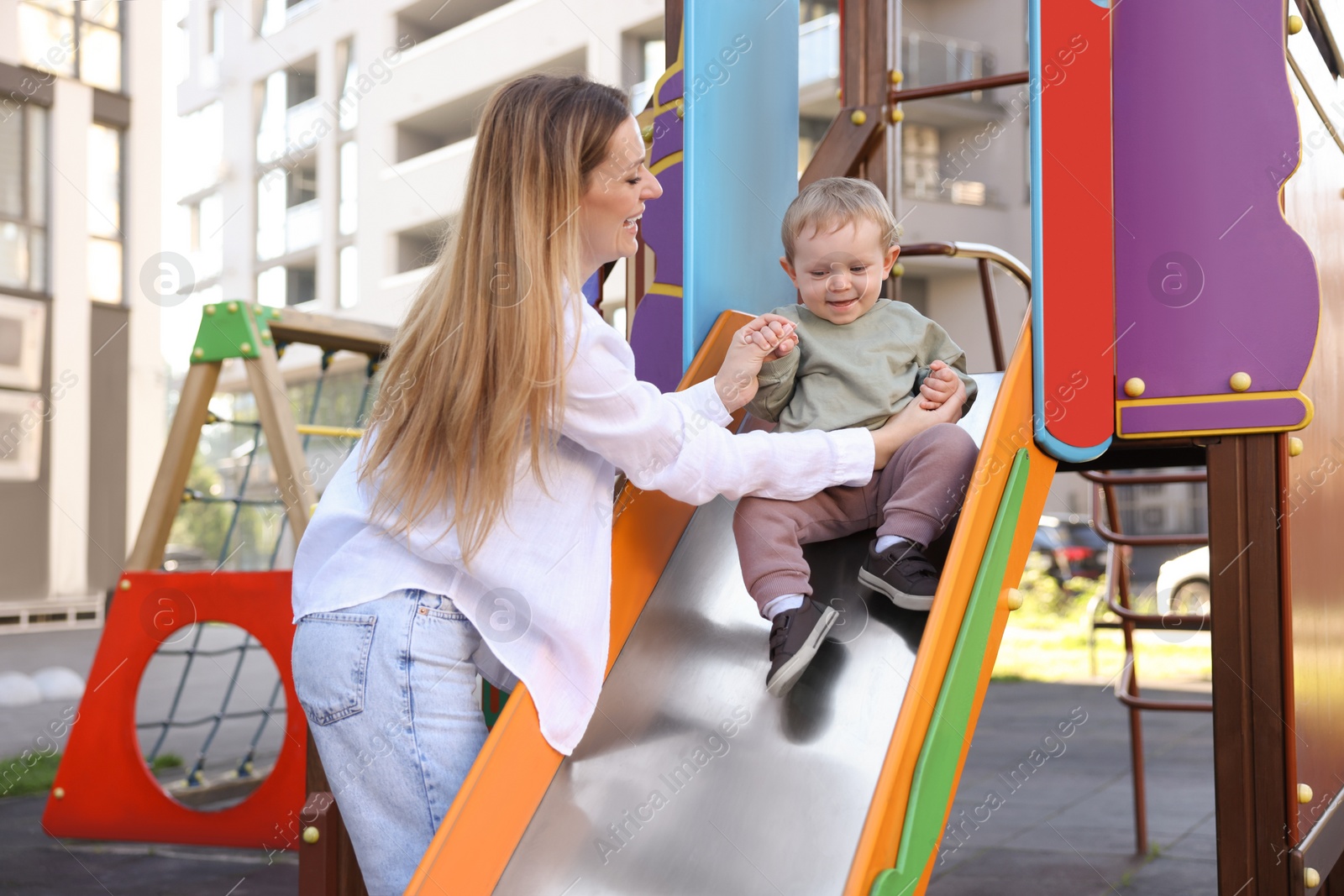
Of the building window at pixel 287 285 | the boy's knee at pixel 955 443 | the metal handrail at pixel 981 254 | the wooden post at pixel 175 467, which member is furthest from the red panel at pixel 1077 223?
the building window at pixel 287 285

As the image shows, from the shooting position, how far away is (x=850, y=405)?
213cm

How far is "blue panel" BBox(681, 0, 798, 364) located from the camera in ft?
8.14

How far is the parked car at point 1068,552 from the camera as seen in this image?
38.7ft

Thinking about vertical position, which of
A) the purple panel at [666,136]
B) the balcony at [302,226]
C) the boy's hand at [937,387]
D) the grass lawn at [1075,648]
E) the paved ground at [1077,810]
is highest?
the balcony at [302,226]

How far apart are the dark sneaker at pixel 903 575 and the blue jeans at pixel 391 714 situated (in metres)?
0.77

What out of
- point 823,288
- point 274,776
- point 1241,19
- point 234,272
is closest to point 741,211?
point 823,288

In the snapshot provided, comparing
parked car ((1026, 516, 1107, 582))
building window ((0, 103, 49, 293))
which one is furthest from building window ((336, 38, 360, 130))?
parked car ((1026, 516, 1107, 582))

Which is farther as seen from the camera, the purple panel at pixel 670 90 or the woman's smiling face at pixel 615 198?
the purple panel at pixel 670 90

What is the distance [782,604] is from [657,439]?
0.52 meters

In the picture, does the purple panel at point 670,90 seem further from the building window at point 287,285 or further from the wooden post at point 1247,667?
the building window at point 287,285

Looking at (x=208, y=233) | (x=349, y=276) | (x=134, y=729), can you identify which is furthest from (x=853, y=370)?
(x=208, y=233)

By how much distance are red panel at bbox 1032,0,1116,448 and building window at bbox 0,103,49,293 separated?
37.8 feet

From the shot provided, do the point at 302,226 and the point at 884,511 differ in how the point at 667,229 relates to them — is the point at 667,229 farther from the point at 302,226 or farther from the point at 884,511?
the point at 302,226

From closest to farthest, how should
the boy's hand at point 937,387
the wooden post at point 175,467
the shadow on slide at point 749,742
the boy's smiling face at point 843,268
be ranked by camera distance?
the shadow on slide at point 749,742 → the boy's hand at point 937,387 → the boy's smiling face at point 843,268 → the wooden post at point 175,467
